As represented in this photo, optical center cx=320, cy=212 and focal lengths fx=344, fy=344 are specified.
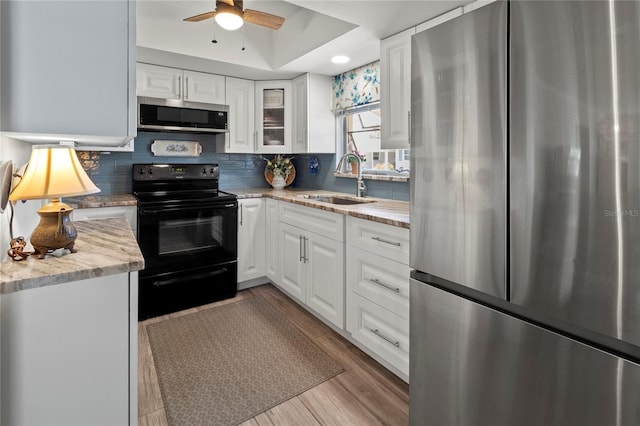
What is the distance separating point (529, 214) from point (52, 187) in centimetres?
142

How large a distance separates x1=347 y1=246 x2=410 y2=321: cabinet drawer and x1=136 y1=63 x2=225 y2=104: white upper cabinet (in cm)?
210

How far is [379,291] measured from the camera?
2002mm

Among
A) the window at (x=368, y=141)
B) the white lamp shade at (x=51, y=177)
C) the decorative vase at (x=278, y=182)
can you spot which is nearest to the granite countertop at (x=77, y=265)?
the white lamp shade at (x=51, y=177)

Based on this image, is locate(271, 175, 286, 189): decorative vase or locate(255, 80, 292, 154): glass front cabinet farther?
locate(271, 175, 286, 189): decorative vase

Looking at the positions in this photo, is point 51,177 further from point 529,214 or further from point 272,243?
point 272,243

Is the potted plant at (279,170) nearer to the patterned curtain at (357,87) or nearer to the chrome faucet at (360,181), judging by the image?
the patterned curtain at (357,87)

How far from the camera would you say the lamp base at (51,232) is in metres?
1.09

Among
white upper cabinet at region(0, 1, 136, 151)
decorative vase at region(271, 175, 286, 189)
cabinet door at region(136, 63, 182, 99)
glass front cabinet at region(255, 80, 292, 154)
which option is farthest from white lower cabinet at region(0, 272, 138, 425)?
decorative vase at region(271, 175, 286, 189)

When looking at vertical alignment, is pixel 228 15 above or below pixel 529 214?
above

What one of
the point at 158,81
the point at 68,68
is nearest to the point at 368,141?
the point at 158,81

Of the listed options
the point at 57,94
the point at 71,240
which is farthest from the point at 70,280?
the point at 57,94

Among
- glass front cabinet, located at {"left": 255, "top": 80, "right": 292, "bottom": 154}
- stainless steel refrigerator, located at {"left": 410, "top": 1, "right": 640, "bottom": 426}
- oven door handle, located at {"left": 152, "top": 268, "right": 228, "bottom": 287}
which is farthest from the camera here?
glass front cabinet, located at {"left": 255, "top": 80, "right": 292, "bottom": 154}

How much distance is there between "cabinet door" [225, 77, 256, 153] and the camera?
11.2 feet

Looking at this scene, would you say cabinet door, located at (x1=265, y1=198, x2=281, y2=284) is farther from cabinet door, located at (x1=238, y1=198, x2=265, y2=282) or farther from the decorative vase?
the decorative vase
